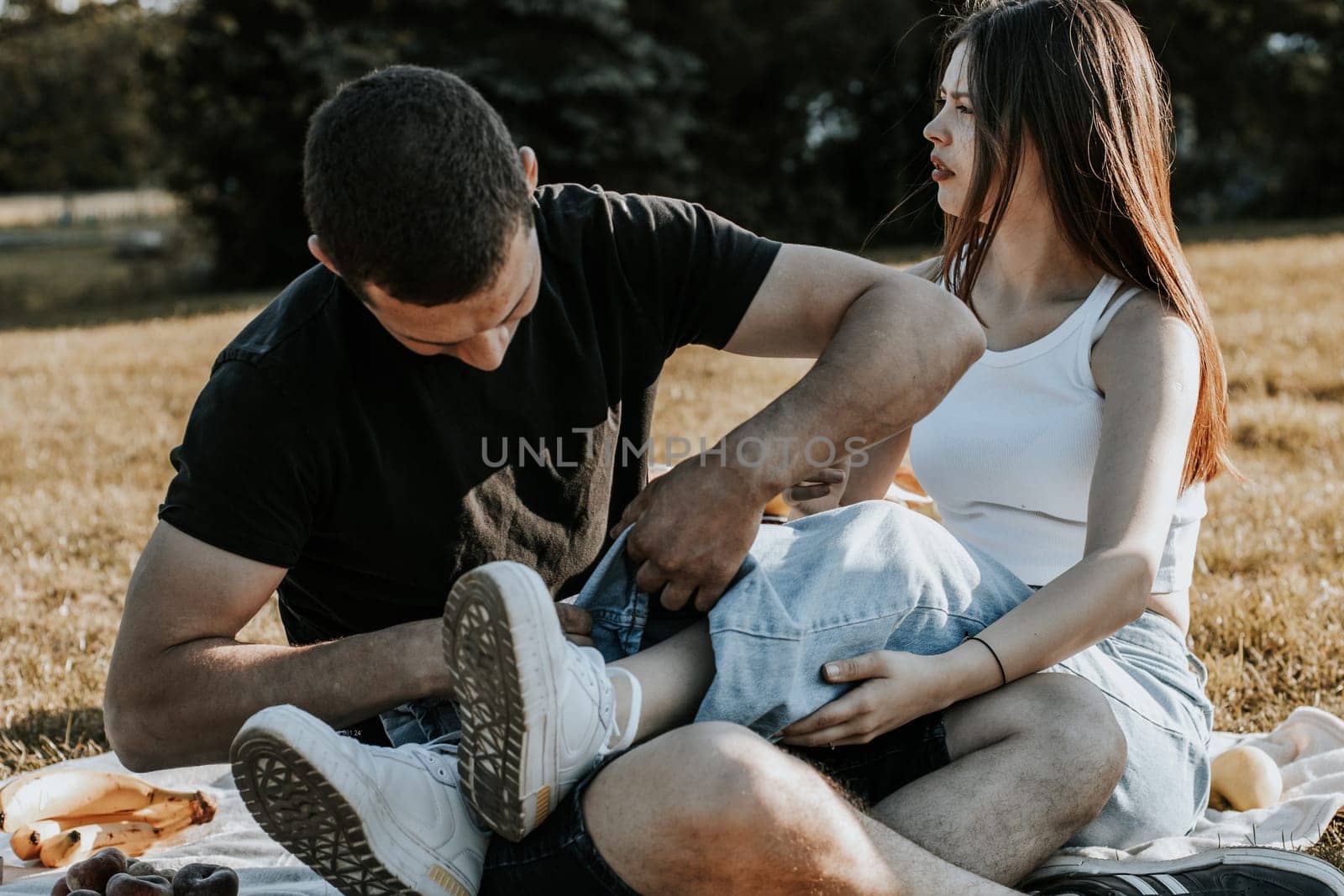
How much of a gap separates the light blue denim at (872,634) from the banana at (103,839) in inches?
26.6

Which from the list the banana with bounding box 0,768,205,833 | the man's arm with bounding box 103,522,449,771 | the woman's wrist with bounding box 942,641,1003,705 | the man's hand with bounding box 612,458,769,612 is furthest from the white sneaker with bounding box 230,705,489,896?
the banana with bounding box 0,768,205,833

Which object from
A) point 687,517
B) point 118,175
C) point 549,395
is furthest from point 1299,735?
point 118,175

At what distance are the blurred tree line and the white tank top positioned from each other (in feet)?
26.8

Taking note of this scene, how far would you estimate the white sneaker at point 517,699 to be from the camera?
1.62 metres

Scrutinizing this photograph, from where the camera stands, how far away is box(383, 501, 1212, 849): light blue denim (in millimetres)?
1911

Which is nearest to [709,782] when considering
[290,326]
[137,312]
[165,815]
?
[290,326]

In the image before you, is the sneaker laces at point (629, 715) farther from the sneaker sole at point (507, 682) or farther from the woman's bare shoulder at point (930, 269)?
the woman's bare shoulder at point (930, 269)

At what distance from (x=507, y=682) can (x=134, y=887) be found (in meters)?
0.79

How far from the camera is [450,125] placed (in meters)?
1.67

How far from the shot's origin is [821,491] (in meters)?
2.62

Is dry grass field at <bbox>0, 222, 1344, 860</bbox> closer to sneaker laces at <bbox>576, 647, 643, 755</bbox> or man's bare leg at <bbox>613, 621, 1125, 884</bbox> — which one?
man's bare leg at <bbox>613, 621, 1125, 884</bbox>

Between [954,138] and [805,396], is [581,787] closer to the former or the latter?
[805,396]

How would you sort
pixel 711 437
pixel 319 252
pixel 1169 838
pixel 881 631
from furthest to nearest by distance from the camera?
pixel 711 437, pixel 1169 838, pixel 881 631, pixel 319 252

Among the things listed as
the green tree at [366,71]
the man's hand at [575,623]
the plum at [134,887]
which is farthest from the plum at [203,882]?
the green tree at [366,71]
